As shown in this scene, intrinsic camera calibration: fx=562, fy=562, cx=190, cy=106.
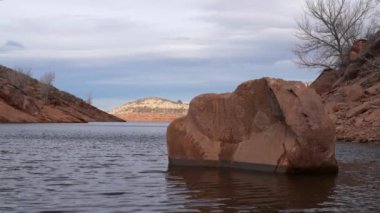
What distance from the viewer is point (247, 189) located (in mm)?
15461

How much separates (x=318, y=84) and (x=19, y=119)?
73.8m

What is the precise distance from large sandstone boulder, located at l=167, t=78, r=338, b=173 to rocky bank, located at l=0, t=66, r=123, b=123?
96175 mm

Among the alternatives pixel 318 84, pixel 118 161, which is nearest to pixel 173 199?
pixel 118 161

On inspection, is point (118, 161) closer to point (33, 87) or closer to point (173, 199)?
point (173, 199)

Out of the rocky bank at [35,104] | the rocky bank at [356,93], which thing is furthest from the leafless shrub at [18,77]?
the rocky bank at [356,93]

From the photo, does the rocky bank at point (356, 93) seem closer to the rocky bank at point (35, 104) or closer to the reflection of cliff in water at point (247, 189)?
the reflection of cliff in water at point (247, 189)

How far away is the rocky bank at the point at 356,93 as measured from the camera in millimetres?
41381

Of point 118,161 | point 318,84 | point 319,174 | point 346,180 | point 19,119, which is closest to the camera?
point 346,180

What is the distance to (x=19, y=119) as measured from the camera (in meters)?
115

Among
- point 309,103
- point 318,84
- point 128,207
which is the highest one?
point 318,84

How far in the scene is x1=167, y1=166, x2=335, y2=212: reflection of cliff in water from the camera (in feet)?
42.7

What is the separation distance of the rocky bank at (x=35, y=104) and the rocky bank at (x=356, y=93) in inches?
2972

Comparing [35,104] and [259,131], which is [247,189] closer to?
[259,131]

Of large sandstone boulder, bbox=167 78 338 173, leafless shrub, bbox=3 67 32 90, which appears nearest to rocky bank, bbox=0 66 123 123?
leafless shrub, bbox=3 67 32 90
